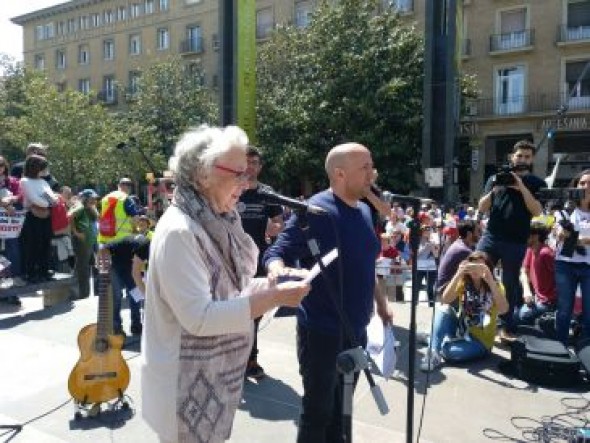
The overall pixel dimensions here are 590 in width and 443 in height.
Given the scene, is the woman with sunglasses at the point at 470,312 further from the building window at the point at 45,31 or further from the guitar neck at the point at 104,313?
the building window at the point at 45,31

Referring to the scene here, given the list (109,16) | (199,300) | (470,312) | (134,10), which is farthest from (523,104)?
(109,16)

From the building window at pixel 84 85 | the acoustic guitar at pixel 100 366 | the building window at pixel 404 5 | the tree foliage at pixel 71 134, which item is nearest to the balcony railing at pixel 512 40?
the building window at pixel 404 5

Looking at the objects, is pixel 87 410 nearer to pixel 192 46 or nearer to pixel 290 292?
pixel 290 292

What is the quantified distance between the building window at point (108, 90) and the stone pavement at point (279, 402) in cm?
3866

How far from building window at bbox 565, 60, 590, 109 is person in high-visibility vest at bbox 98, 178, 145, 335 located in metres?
21.7

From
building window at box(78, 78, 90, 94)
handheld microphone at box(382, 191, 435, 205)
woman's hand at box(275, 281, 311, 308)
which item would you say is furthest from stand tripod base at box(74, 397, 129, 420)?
building window at box(78, 78, 90, 94)

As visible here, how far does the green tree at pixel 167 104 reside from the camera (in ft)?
93.4

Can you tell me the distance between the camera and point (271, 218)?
4570 mm

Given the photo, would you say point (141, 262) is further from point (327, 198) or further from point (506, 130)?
point (506, 130)

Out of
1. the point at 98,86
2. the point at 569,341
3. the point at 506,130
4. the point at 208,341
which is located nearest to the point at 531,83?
the point at 506,130

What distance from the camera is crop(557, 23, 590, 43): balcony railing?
958 inches

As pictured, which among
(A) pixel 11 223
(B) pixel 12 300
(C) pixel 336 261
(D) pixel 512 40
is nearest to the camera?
(C) pixel 336 261

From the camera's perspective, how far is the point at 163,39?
127 feet

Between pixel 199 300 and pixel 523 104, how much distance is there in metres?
27.1
